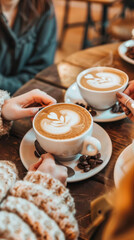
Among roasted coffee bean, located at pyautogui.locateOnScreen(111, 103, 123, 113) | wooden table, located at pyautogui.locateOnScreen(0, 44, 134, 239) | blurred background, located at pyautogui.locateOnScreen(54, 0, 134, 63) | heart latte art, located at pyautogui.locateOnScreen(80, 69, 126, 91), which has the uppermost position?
heart latte art, located at pyautogui.locateOnScreen(80, 69, 126, 91)

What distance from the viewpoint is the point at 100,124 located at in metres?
0.95

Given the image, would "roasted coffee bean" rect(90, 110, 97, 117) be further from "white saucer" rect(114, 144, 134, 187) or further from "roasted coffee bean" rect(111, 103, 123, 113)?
"white saucer" rect(114, 144, 134, 187)

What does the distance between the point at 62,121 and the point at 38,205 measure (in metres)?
0.29

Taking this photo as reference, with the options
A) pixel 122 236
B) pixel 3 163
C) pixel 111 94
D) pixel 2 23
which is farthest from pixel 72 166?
pixel 2 23

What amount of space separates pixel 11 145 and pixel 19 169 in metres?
0.13

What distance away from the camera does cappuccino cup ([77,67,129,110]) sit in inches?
36.3

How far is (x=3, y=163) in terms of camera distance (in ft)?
2.35

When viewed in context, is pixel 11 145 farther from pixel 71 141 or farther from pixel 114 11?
pixel 114 11

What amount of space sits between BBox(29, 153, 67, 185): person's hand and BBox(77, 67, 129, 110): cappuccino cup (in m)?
0.32

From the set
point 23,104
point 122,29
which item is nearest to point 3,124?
point 23,104

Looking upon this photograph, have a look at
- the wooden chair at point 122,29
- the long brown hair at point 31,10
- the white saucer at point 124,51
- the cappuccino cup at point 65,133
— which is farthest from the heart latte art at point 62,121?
the wooden chair at point 122,29

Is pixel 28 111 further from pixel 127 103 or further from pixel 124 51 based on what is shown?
pixel 124 51

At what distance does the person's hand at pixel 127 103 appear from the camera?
0.85 m

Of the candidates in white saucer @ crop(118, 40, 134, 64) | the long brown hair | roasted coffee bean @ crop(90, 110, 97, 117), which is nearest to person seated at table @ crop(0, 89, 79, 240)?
roasted coffee bean @ crop(90, 110, 97, 117)
